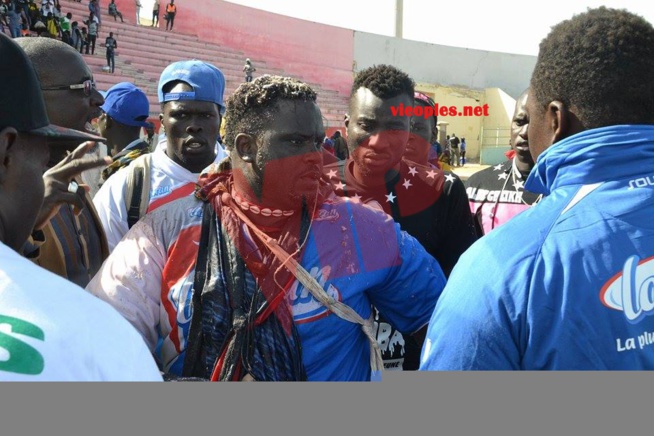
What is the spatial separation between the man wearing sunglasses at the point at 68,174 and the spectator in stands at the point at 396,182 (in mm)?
1078

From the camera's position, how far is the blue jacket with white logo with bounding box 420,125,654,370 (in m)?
1.38

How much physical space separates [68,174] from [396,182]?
65.1 inches

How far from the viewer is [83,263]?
2588 millimetres

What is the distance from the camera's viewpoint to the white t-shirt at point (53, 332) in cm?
93

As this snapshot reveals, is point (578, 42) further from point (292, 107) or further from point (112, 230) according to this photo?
point (112, 230)

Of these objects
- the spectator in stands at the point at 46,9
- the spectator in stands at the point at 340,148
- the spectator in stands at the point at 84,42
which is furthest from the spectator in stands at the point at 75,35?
the spectator in stands at the point at 340,148

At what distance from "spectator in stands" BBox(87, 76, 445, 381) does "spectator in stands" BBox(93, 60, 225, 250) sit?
1061 millimetres

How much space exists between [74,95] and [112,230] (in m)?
0.66

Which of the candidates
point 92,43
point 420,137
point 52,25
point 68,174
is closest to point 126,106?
point 420,137

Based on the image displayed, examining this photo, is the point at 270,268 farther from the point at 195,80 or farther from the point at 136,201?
the point at 195,80

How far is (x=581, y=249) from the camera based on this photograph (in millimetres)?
1388

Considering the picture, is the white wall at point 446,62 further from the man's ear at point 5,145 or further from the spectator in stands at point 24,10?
the man's ear at point 5,145

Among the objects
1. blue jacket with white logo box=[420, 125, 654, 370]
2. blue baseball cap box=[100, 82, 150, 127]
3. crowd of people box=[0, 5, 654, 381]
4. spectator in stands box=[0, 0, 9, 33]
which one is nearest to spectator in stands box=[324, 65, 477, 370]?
crowd of people box=[0, 5, 654, 381]

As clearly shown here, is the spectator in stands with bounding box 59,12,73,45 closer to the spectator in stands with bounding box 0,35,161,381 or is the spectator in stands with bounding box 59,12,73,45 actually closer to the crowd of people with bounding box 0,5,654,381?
the crowd of people with bounding box 0,5,654,381
